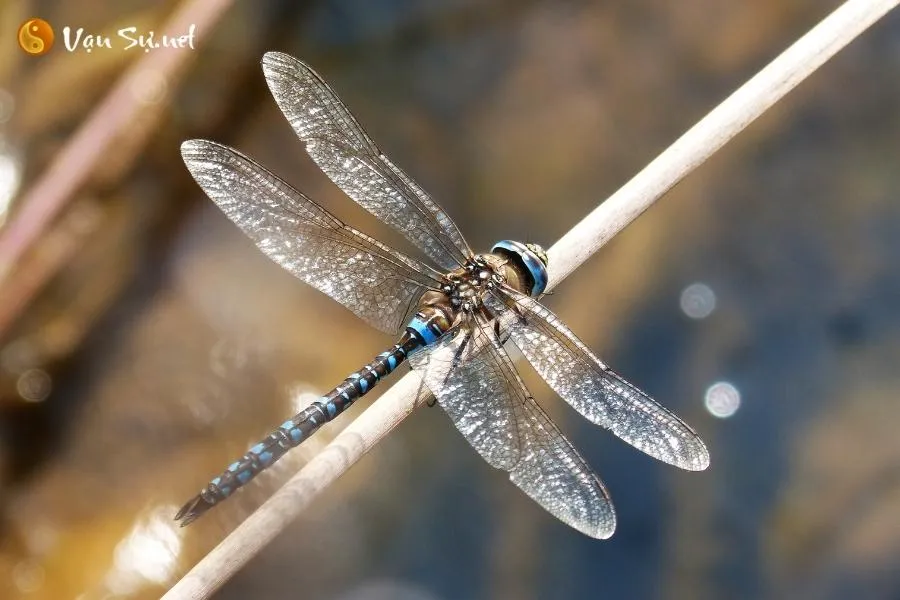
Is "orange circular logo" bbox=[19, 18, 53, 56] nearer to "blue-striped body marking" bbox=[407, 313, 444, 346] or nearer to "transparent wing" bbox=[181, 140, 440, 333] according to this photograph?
"transparent wing" bbox=[181, 140, 440, 333]

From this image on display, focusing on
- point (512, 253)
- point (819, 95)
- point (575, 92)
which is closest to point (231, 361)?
point (512, 253)

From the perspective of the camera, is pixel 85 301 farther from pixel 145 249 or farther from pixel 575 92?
pixel 575 92

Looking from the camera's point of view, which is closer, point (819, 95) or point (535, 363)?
point (535, 363)

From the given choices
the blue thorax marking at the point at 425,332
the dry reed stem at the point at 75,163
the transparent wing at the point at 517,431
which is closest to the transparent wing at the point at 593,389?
the transparent wing at the point at 517,431

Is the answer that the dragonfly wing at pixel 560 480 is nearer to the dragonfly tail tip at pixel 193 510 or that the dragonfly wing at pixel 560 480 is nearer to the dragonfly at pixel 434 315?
the dragonfly at pixel 434 315

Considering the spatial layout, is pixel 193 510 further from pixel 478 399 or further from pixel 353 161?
pixel 353 161

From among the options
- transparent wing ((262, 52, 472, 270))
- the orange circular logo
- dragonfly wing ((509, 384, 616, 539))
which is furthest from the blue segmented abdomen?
the orange circular logo

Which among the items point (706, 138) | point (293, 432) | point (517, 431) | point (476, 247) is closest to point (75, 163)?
point (293, 432)
